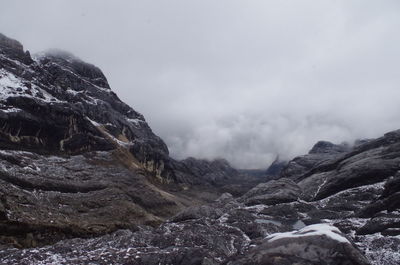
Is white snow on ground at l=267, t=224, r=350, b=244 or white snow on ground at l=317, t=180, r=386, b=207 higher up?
white snow on ground at l=317, t=180, r=386, b=207

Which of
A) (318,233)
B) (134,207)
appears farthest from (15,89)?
(318,233)

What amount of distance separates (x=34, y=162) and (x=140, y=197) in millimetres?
24365

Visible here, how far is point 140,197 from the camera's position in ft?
272

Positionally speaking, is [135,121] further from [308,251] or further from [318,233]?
[308,251]

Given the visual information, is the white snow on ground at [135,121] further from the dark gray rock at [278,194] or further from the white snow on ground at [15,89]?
the dark gray rock at [278,194]

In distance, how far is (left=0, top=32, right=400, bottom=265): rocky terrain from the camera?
26688mm

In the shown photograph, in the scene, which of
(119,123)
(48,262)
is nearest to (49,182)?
(48,262)

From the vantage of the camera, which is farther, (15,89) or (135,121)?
(135,121)

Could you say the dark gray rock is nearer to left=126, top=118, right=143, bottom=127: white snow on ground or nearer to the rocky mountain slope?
the rocky mountain slope

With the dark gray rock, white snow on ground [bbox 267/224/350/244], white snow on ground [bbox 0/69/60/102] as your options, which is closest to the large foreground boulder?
white snow on ground [bbox 267/224/350/244]

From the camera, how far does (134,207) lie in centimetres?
7106

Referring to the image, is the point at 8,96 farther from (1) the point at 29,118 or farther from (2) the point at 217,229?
(2) the point at 217,229

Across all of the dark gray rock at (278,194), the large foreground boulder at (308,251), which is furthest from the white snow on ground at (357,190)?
the large foreground boulder at (308,251)

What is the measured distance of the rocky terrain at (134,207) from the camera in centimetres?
2669
